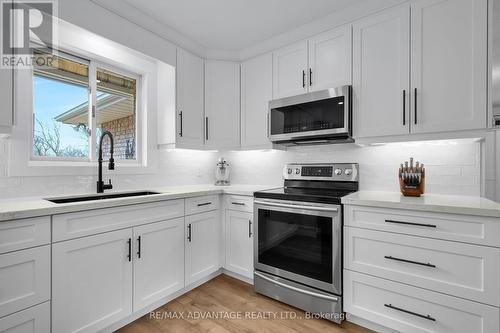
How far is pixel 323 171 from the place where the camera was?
240cm

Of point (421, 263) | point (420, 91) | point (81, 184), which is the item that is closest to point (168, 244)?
point (81, 184)

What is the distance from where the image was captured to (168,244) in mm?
2010

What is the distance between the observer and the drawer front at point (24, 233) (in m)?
1.20

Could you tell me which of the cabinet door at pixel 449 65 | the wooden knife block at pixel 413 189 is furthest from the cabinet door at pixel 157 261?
the cabinet door at pixel 449 65

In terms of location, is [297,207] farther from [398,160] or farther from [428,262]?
[398,160]

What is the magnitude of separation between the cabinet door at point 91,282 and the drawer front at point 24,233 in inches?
3.8

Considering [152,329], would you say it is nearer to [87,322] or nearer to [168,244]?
[87,322]

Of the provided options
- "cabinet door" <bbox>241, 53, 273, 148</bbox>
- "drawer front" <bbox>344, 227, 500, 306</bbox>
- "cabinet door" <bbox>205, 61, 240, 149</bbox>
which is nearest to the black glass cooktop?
"drawer front" <bbox>344, 227, 500, 306</bbox>

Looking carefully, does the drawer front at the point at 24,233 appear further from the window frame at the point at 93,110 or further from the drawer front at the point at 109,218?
the window frame at the point at 93,110

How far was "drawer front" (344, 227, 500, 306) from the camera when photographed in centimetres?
135

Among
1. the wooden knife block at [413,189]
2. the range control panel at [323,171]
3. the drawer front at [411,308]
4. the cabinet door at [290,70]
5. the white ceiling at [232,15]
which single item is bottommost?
the drawer front at [411,308]

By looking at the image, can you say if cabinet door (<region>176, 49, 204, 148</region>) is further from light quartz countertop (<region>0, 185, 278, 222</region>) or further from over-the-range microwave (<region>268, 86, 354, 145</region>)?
over-the-range microwave (<region>268, 86, 354, 145</region>)

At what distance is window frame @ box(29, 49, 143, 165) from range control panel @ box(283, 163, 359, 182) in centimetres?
164

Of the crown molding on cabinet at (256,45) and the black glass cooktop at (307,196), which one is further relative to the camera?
the crown molding on cabinet at (256,45)
